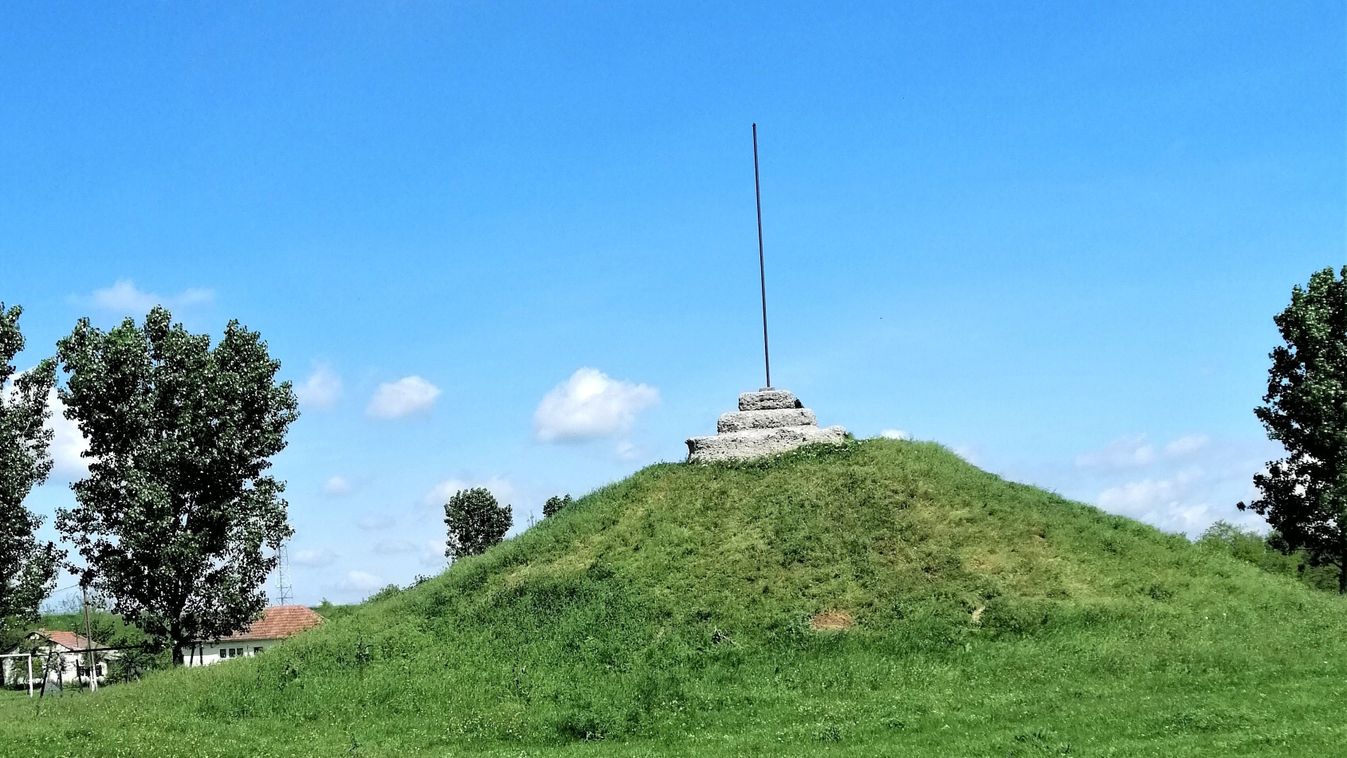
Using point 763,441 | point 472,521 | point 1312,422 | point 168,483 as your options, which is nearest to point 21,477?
point 168,483

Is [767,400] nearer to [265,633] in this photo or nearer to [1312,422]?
[1312,422]

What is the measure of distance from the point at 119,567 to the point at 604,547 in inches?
666

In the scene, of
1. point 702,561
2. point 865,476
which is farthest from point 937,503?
point 702,561

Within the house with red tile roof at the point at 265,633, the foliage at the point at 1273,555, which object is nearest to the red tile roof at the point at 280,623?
the house with red tile roof at the point at 265,633

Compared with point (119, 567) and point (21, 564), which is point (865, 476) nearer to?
point (119, 567)

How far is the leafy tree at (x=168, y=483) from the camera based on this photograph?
3566cm

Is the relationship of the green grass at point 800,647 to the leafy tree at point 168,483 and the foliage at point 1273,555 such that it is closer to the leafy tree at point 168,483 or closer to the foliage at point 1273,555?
the leafy tree at point 168,483

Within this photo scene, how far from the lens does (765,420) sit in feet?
121

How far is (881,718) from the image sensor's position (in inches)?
817

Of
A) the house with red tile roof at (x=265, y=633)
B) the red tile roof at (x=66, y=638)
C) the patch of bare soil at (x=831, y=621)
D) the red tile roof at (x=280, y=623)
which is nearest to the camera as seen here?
the patch of bare soil at (x=831, y=621)

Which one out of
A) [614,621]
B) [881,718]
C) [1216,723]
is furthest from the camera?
[614,621]

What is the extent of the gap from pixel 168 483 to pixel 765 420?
2028 centimetres

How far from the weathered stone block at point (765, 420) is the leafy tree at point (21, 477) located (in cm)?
2292

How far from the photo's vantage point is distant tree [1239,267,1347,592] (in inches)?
1606
